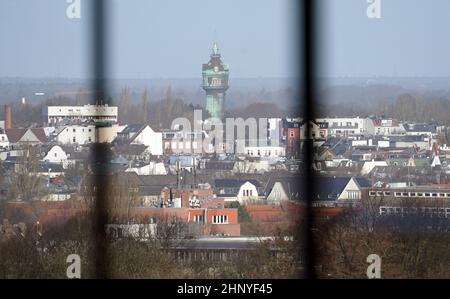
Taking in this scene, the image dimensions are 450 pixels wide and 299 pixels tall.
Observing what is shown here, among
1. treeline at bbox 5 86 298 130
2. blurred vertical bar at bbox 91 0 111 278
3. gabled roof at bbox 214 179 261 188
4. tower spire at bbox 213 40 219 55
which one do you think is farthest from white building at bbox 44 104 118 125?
blurred vertical bar at bbox 91 0 111 278

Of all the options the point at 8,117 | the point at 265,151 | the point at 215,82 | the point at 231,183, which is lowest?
the point at 231,183

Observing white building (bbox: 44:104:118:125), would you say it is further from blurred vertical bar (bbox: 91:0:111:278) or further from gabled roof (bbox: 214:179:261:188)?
blurred vertical bar (bbox: 91:0:111:278)

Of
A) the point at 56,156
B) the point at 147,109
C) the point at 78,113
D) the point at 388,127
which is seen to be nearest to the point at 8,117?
the point at 78,113

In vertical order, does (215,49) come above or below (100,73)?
above

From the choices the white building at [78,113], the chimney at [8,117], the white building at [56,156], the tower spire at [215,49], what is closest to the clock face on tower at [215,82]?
the tower spire at [215,49]

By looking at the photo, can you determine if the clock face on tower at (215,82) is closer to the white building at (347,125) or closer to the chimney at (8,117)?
the white building at (347,125)

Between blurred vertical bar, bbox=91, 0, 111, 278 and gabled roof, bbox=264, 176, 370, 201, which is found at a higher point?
blurred vertical bar, bbox=91, 0, 111, 278

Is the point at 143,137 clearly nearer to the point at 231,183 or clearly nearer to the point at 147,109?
the point at 147,109

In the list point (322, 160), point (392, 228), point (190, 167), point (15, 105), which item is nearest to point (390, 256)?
point (392, 228)
